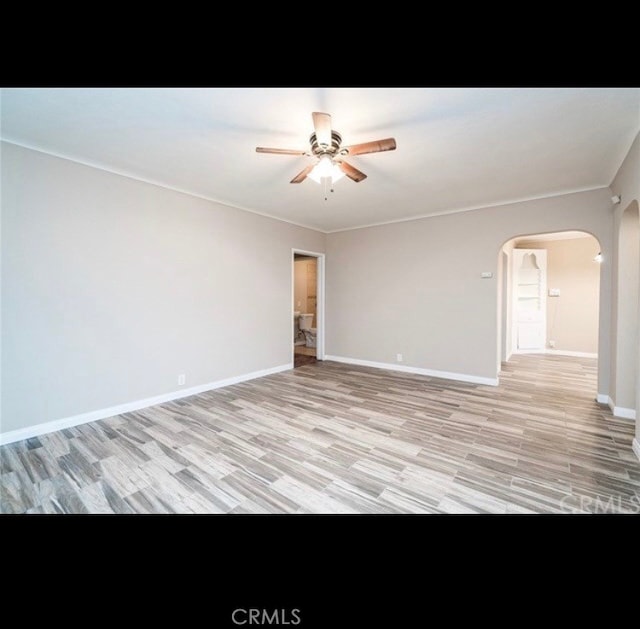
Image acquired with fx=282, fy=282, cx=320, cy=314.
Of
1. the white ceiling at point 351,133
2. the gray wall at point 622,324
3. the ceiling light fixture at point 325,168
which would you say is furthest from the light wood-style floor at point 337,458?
the white ceiling at point 351,133

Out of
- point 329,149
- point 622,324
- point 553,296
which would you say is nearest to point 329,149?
point 329,149

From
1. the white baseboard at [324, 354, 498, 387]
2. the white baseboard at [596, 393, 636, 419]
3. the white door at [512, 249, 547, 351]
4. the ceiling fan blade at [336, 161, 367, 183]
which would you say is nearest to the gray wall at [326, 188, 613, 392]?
the white baseboard at [324, 354, 498, 387]

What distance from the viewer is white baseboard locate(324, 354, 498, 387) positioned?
432cm

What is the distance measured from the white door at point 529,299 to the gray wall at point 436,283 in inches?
122

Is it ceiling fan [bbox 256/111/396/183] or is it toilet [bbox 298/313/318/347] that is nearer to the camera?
ceiling fan [bbox 256/111/396/183]

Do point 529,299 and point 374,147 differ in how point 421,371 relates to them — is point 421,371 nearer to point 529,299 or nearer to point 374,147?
point 374,147

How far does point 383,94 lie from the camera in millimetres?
1870

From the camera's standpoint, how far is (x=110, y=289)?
3096 mm

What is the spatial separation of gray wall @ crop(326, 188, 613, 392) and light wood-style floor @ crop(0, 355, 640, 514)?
3.46ft

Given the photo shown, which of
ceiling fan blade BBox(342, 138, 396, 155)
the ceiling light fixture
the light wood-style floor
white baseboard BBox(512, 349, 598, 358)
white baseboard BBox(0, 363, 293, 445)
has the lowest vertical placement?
the light wood-style floor

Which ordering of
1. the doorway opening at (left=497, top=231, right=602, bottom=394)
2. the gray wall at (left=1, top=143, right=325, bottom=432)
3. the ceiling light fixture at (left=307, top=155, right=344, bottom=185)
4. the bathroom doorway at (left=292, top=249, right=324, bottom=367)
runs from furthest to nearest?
the bathroom doorway at (left=292, top=249, right=324, bottom=367) < the doorway opening at (left=497, top=231, right=602, bottom=394) < the gray wall at (left=1, top=143, right=325, bottom=432) < the ceiling light fixture at (left=307, top=155, right=344, bottom=185)

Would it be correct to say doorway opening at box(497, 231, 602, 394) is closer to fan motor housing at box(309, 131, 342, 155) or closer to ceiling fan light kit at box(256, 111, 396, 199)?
ceiling fan light kit at box(256, 111, 396, 199)
